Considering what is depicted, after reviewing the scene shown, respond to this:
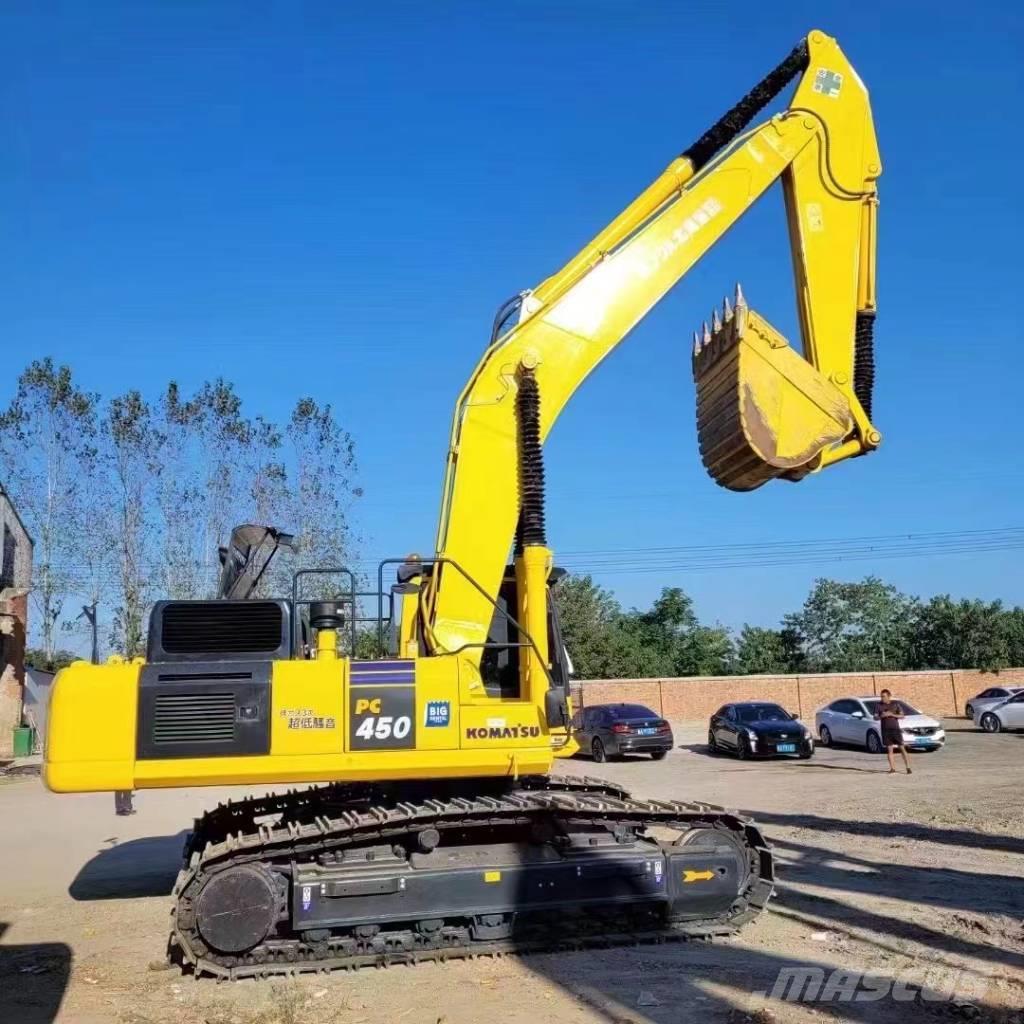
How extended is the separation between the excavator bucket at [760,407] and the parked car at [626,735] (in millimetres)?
15583

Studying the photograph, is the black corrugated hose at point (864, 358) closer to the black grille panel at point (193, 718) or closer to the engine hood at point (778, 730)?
the black grille panel at point (193, 718)

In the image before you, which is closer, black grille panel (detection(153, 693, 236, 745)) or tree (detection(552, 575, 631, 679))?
black grille panel (detection(153, 693, 236, 745))

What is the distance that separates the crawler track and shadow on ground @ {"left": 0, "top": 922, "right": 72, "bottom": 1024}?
800 millimetres

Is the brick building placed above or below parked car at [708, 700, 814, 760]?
above

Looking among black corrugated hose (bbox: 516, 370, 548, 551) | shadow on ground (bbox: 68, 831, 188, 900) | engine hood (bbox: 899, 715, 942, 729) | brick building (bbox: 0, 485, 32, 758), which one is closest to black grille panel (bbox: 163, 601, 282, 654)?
black corrugated hose (bbox: 516, 370, 548, 551)

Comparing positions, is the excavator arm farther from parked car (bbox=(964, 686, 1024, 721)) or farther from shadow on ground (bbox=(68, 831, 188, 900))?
parked car (bbox=(964, 686, 1024, 721))

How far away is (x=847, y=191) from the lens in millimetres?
8438

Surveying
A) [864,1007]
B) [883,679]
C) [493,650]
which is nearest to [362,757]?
Answer: [493,650]

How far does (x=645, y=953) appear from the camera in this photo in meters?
6.99

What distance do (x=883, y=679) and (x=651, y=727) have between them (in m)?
18.6

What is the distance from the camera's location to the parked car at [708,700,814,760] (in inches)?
871

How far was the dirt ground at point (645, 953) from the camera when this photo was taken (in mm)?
5902

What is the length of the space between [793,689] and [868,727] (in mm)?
12945

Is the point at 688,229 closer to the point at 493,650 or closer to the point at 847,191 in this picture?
the point at 847,191
